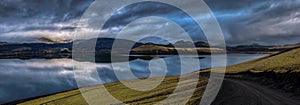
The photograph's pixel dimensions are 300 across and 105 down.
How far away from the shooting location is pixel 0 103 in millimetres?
68375

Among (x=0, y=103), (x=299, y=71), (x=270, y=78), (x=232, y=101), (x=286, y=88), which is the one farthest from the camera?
(x=0, y=103)

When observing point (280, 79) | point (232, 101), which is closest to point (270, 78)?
point (280, 79)

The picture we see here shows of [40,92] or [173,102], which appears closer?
[173,102]

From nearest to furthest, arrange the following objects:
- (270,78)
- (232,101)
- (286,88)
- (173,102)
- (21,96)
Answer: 1. (232,101)
2. (173,102)
3. (286,88)
4. (270,78)
5. (21,96)

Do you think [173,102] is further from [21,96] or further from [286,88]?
[21,96]

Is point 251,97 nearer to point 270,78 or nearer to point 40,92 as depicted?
point 270,78

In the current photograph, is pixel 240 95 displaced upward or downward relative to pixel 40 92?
upward

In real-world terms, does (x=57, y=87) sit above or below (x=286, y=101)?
below

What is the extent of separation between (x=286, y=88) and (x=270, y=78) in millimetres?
7772

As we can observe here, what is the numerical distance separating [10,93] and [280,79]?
73.0m

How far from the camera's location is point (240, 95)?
926 inches

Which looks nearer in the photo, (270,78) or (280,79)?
(280,79)

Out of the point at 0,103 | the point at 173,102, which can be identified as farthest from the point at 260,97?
the point at 0,103

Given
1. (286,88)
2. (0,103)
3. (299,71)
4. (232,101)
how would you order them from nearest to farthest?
(232,101) → (286,88) → (299,71) → (0,103)
